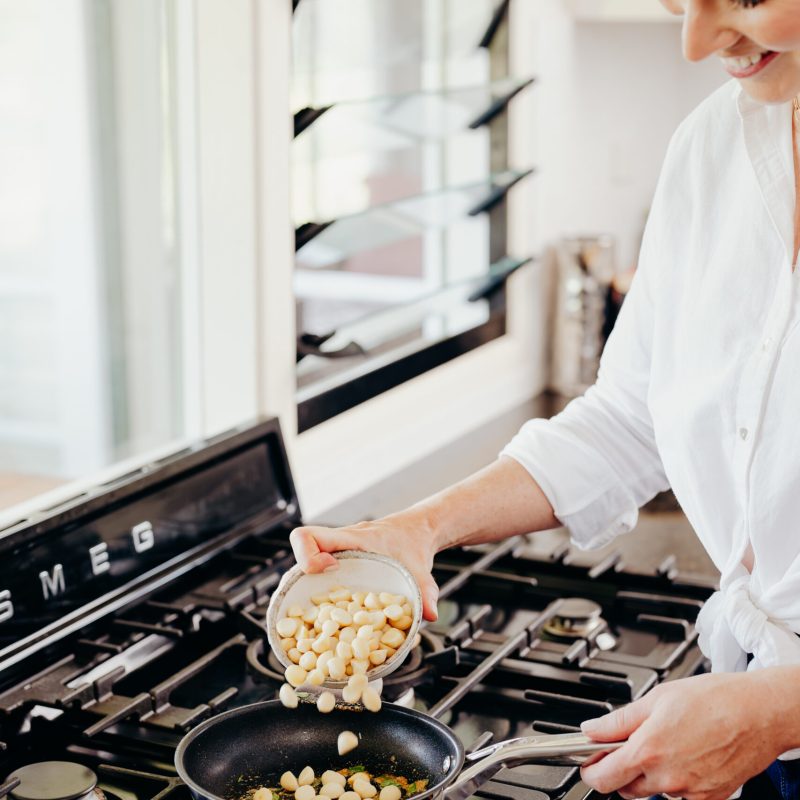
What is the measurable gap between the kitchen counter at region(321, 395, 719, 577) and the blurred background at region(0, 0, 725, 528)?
3cm

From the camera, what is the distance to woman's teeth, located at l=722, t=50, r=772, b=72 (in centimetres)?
93

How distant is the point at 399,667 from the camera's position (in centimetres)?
124

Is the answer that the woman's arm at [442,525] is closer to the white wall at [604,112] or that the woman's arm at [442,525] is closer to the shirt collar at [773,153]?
the shirt collar at [773,153]

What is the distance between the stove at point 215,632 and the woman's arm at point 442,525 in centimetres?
11

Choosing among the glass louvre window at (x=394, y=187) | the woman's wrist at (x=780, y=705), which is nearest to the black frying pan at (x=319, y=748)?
the woman's wrist at (x=780, y=705)

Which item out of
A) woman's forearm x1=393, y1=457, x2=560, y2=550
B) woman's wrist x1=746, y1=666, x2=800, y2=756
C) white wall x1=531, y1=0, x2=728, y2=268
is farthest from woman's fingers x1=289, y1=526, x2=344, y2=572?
white wall x1=531, y1=0, x2=728, y2=268

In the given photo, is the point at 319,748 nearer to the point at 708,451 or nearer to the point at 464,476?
the point at 708,451

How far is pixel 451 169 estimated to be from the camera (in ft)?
7.93

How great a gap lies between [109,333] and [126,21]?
0.50 meters

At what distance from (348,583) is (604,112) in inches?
81.6

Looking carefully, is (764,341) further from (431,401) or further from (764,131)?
(431,401)

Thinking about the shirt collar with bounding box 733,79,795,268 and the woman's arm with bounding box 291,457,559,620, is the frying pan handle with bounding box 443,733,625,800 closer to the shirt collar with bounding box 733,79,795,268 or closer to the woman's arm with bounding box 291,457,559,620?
the woman's arm with bounding box 291,457,559,620

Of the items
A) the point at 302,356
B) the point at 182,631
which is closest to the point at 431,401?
the point at 302,356

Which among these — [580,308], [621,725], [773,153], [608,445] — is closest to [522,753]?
[621,725]
